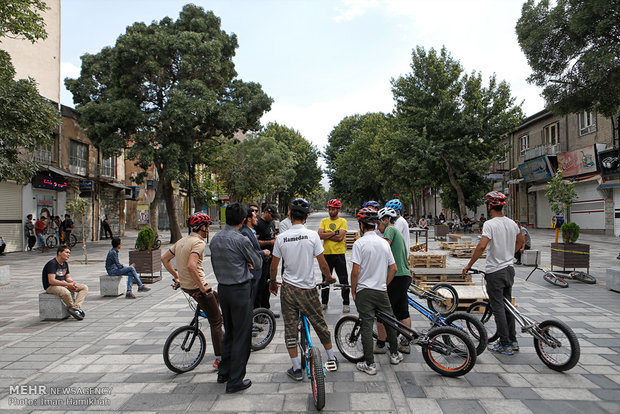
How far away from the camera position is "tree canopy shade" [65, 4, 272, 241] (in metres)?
19.3

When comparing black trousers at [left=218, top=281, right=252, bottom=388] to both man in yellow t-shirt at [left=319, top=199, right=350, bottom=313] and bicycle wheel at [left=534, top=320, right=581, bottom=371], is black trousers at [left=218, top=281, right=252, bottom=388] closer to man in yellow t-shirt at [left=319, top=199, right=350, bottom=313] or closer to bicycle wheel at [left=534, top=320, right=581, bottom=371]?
man in yellow t-shirt at [left=319, top=199, right=350, bottom=313]

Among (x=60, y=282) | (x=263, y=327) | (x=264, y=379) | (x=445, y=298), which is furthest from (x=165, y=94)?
(x=264, y=379)

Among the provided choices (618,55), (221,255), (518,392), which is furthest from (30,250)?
(618,55)

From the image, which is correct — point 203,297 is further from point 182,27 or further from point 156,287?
point 182,27

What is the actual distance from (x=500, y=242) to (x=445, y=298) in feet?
6.87

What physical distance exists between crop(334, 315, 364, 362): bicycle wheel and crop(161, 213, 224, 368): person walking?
1.40 metres

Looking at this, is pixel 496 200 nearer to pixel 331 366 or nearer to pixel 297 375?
pixel 331 366

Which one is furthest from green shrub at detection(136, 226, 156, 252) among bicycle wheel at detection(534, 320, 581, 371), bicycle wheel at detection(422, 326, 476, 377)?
bicycle wheel at detection(534, 320, 581, 371)

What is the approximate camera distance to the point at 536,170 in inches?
1217

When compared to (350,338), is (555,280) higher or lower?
lower

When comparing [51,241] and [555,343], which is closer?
[555,343]

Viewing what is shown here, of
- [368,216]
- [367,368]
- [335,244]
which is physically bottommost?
[367,368]

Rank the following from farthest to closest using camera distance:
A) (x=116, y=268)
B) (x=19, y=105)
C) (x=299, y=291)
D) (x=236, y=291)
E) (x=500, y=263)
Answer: (x=19, y=105) → (x=116, y=268) → (x=500, y=263) → (x=299, y=291) → (x=236, y=291)

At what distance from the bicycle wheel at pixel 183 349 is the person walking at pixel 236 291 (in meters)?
0.72
